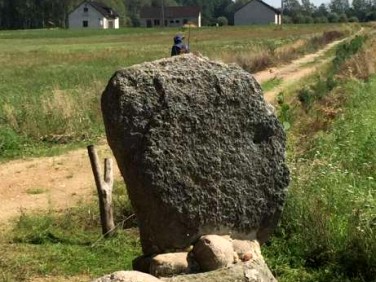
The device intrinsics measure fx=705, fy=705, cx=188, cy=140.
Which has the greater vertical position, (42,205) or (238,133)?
(238,133)

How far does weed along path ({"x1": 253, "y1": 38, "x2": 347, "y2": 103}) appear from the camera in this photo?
23.4m

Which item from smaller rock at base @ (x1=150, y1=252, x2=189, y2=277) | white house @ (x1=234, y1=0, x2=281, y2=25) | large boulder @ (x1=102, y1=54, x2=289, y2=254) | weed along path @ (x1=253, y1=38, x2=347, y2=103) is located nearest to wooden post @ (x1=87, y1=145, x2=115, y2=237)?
large boulder @ (x1=102, y1=54, x2=289, y2=254)

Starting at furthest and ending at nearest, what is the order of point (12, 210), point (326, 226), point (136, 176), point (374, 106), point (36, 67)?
point (36, 67) < point (374, 106) < point (12, 210) < point (326, 226) < point (136, 176)

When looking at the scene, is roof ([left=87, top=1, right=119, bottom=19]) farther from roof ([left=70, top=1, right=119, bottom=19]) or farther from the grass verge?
the grass verge

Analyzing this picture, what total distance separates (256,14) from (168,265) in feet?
352

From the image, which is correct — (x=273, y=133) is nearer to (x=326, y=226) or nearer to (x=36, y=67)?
(x=326, y=226)

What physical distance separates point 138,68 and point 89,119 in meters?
10.2

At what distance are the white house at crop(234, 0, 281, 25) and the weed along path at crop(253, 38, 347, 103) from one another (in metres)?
72.0

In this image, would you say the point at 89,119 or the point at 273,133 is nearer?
the point at 273,133

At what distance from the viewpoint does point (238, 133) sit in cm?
531

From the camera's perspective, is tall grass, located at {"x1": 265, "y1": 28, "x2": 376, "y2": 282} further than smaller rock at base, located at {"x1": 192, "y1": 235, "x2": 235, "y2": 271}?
Yes

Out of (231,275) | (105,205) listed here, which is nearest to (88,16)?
(105,205)

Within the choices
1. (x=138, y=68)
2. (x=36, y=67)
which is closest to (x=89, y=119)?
(x=138, y=68)

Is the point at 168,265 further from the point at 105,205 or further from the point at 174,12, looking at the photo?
the point at 174,12
